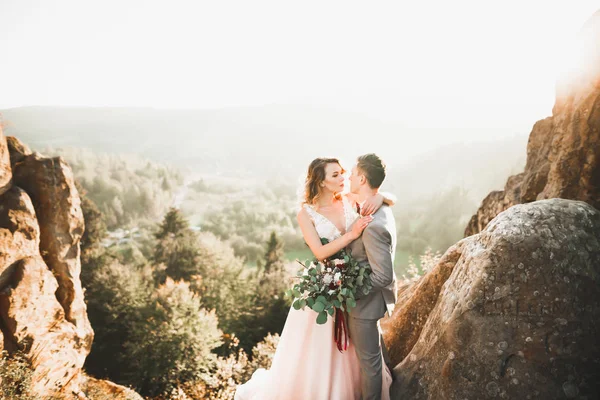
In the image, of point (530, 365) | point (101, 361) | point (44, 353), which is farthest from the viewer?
point (101, 361)

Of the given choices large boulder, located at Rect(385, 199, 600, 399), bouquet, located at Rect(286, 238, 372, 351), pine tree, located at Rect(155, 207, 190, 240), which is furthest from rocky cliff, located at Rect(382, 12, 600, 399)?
pine tree, located at Rect(155, 207, 190, 240)

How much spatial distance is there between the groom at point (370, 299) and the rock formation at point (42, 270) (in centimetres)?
906

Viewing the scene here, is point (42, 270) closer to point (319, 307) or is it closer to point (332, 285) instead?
point (319, 307)

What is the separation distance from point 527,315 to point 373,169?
231cm

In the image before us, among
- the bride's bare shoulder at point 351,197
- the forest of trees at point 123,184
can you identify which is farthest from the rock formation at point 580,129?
the forest of trees at point 123,184

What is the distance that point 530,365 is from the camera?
3756 mm

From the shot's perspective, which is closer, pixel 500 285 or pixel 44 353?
pixel 500 285

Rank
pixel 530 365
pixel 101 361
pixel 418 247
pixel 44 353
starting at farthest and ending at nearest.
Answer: pixel 418 247
pixel 101 361
pixel 44 353
pixel 530 365

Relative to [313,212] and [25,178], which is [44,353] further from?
[313,212]

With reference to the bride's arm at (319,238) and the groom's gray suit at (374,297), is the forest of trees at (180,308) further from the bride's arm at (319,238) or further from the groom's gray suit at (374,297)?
the groom's gray suit at (374,297)

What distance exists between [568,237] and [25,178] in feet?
42.3

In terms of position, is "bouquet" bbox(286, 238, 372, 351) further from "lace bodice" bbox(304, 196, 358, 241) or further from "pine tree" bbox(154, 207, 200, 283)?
"pine tree" bbox(154, 207, 200, 283)

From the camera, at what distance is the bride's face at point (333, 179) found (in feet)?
16.7

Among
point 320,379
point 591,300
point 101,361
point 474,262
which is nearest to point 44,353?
point 320,379
